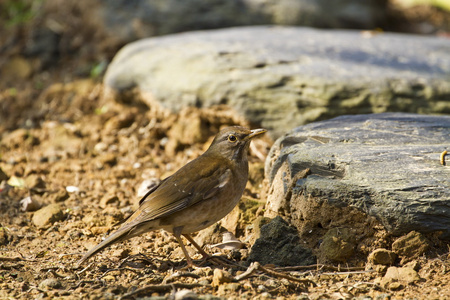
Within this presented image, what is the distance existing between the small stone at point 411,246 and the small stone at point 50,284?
2793 millimetres

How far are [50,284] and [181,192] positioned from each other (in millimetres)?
1375

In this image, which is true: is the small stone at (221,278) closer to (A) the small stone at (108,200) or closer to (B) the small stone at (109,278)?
(B) the small stone at (109,278)

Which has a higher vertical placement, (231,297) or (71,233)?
(231,297)

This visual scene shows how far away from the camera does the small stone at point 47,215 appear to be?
562 centimetres

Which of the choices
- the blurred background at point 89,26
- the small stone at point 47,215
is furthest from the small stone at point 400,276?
the blurred background at point 89,26

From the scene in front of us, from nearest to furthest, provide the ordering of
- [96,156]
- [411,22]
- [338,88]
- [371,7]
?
[338,88] < [96,156] < [371,7] < [411,22]

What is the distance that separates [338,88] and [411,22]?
23.5ft

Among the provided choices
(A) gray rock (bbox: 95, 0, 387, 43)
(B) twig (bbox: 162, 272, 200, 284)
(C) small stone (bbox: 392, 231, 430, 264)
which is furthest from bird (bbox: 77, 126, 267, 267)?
(A) gray rock (bbox: 95, 0, 387, 43)

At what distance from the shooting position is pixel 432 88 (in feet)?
23.0

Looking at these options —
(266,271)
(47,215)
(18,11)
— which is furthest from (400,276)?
(18,11)

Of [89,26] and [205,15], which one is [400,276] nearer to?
[205,15]

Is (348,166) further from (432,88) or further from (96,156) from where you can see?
(96,156)

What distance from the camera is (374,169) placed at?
4699 mm

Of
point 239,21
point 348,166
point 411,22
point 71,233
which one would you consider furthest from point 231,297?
point 411,22
